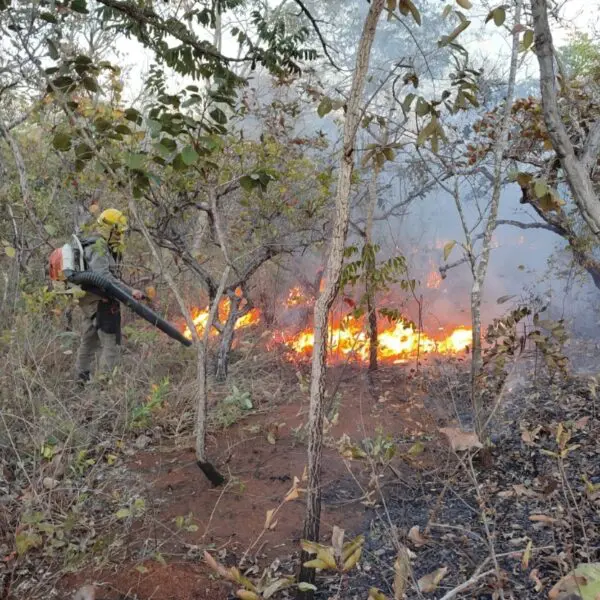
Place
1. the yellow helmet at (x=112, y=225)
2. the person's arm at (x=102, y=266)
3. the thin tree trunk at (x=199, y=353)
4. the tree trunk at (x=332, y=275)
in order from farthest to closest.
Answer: the person's arm at (x=102, y=266) → the yellow helmet at (x=112, y=225) → the thin tree trunk at (x=199, y=353) → the tree trunk at (x=332, y=275)

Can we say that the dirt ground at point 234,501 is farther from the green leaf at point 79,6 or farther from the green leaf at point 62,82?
the green leaf at point 79,6

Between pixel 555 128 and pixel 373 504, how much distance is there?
218cm

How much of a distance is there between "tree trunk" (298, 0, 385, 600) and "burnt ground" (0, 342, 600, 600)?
0.95ft

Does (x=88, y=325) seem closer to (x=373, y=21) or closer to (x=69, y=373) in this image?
(x=69, y=373)

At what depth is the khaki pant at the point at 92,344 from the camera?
22.1 feet

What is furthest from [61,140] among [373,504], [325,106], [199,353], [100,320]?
[100,320]

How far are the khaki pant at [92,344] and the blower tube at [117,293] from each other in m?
0.35

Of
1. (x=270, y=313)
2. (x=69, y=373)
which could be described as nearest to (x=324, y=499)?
(x=69, y=373)

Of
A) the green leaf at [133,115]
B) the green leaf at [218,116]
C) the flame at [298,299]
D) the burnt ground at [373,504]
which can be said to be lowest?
the burnt ground at [373,504]

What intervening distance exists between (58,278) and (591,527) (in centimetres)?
577

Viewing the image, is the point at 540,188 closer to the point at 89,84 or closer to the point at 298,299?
the point at 89,84

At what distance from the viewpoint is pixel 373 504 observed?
304cm

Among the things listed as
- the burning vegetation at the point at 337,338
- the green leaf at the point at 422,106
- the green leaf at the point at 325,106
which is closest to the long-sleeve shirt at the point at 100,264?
the burning vegetation at the point at 337,338

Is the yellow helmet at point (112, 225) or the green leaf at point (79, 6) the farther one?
the yellow helmet at point (112, 225)
